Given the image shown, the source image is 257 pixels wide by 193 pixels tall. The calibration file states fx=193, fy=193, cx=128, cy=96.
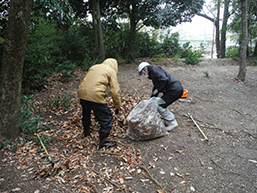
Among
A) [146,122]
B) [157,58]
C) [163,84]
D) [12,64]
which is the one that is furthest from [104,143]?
[157,58]

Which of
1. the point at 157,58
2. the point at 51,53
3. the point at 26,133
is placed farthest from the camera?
the point at 157,58

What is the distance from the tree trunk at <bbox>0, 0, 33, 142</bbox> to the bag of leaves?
219 cm

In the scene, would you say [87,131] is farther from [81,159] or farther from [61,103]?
[61,103]

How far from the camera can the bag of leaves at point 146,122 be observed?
3.68 meters

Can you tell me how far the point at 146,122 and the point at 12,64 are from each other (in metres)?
2.64

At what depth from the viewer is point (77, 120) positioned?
15.3 feet

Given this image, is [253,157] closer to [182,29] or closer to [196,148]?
[196,148]

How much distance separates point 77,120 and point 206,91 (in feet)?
13.9

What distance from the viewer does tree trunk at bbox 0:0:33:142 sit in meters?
3.35

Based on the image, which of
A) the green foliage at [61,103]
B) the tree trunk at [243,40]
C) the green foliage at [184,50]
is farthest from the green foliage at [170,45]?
the green foliage at [61,103]

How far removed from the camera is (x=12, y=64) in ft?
11.3

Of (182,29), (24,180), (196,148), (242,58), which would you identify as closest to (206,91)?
(242,58)

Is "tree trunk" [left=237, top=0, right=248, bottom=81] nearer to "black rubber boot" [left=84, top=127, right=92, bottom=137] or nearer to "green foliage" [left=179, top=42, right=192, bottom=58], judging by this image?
"green foliage" [left=179, top=42, right=192, bottom=58]

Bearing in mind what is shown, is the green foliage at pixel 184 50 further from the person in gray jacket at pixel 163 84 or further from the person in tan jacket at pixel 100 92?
the person in tan jacket at pixel 100 92
